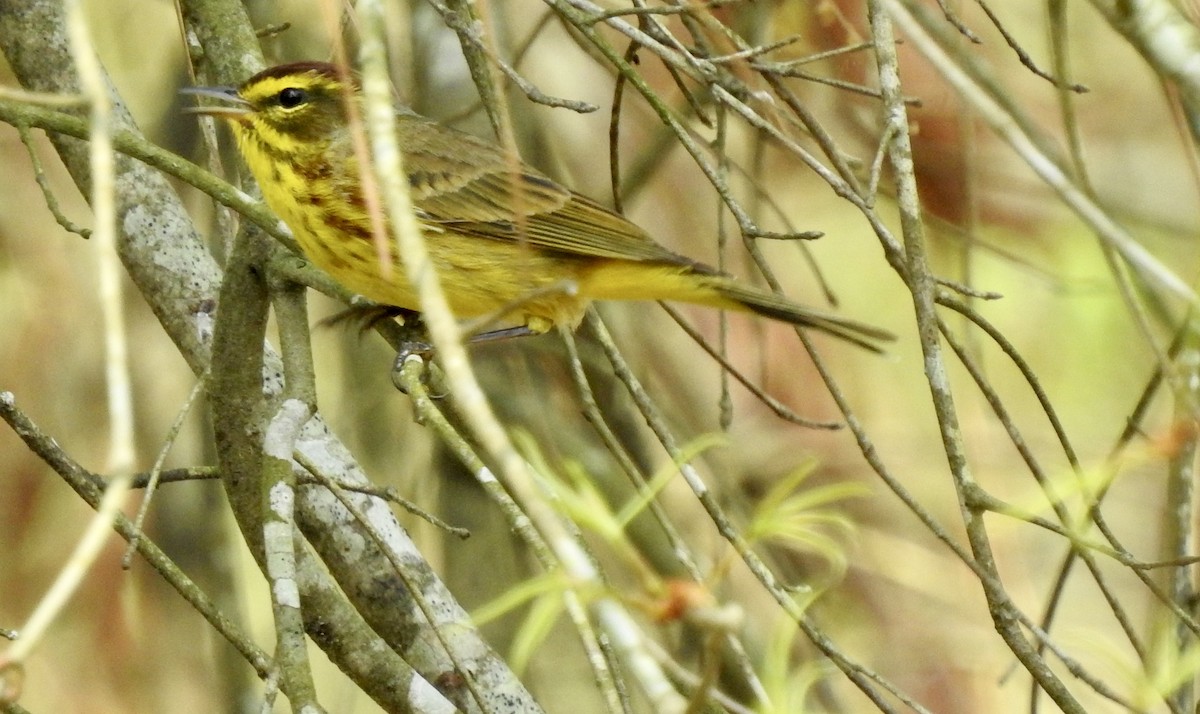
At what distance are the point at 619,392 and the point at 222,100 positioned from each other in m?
1.87

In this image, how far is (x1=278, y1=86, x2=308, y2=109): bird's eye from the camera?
4164mm

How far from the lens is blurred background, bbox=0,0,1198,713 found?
16.8 ft

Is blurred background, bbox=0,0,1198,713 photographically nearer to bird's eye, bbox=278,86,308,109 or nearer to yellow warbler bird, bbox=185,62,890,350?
yellow warbler bird, bbox=185,62,890,350

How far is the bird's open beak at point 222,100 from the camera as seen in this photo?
3.74m

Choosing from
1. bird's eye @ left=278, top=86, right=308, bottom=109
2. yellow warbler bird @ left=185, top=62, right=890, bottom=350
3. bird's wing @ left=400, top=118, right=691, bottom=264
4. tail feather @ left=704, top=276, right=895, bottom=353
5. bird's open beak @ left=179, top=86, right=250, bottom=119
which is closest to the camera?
tail feather @ left=704, top=276, right=895, bottom=353

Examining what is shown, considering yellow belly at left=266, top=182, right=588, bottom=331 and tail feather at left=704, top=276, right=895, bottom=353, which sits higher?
yellow belly at left=266, top=182, right=588, bottom=331

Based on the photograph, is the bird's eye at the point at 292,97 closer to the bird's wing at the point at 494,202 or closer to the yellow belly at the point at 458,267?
the yellow belly at the point at 458,267

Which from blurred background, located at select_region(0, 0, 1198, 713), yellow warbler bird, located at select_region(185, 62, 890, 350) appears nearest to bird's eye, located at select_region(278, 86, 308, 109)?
yellow warbler bird, located at select_region(185, 62, 890, 350)

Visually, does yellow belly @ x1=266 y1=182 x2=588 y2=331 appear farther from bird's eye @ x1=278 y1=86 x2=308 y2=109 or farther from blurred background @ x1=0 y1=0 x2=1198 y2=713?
blurred background @ x1=0 y1=0 x2=1198 y2=713

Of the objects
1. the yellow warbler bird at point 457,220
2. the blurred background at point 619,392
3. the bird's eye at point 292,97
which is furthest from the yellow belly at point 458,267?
the blurred background at point 619,392

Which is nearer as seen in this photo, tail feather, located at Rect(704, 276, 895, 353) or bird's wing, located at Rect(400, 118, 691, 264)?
tail feather, located at Rect(704, 276, 895, 353)

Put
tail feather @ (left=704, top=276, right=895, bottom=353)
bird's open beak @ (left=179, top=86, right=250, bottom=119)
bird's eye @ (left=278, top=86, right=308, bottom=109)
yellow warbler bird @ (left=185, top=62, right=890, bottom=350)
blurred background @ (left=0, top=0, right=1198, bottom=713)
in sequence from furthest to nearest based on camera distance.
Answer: blurred background @ (left=0, top=0, right=1198, bottom=713), bird's eye @ (left=278, top=86, right=308, bottom=109), yellow warbler bird @ (left=185, top=62, right=890, bottom=350), bird's open beak @ (left=179, top=86, right=250, bottom=119), tail feather @ (left=704, top=276, right=895, bottom=353)

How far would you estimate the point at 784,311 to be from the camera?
3.85 m

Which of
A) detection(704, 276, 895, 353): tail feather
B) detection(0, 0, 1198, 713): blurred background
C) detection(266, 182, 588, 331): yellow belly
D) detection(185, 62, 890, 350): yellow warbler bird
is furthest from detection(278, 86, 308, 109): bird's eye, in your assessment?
detection(704, 276, 895, 353): tail feather
